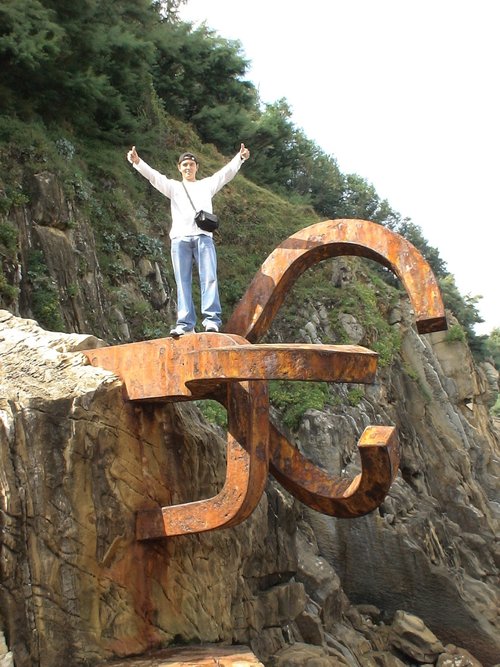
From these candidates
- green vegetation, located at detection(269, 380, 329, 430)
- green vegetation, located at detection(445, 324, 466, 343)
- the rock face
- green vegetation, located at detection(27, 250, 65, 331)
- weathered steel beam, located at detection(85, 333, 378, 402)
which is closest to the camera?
weathered steel beam, located at detection(85, 333, 378, 402)

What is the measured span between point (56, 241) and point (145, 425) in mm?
5715

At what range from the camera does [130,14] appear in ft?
57.3

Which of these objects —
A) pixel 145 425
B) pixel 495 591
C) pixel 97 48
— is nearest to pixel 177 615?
pixel 145 425

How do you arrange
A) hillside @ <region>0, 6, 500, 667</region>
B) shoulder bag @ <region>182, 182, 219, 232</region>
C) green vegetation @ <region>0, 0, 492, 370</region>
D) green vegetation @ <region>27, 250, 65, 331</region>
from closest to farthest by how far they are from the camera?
hillside @ <region>0, 6, 500, 667</region> < shoulder bag @ <region>182, 182, 219, 232</region> < green vegetation @ <region>27, 250, 65, 331</region> < green vegetation @ <region>0, 0, 492, 370</region>

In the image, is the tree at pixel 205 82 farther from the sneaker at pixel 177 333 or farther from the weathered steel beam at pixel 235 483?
the weathered steel beam at pixel 235 483

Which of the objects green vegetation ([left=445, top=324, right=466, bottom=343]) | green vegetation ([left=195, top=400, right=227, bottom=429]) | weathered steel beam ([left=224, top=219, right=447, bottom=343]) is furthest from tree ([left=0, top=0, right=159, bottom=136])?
green vegetation ([left=445, top=324, right=466, bottom=343])

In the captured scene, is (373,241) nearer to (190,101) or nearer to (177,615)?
(177,615)

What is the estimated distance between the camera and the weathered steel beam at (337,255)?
20.4 feet

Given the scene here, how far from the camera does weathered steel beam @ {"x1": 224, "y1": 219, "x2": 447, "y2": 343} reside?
621 cm

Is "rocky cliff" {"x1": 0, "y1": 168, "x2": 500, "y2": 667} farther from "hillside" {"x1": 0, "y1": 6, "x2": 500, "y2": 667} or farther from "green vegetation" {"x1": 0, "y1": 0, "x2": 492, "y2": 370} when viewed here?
"green vegetation" {"x1": 0, "y1": 0, "x2": 492, "y2": 370}

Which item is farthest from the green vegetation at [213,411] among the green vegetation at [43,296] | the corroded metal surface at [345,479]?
the corroded metal surface at [345,479]

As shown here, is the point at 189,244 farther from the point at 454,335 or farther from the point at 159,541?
the point at 454,335

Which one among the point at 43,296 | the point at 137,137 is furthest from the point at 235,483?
the point at 137,137

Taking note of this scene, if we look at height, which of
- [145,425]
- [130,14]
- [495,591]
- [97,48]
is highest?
[130,14]
